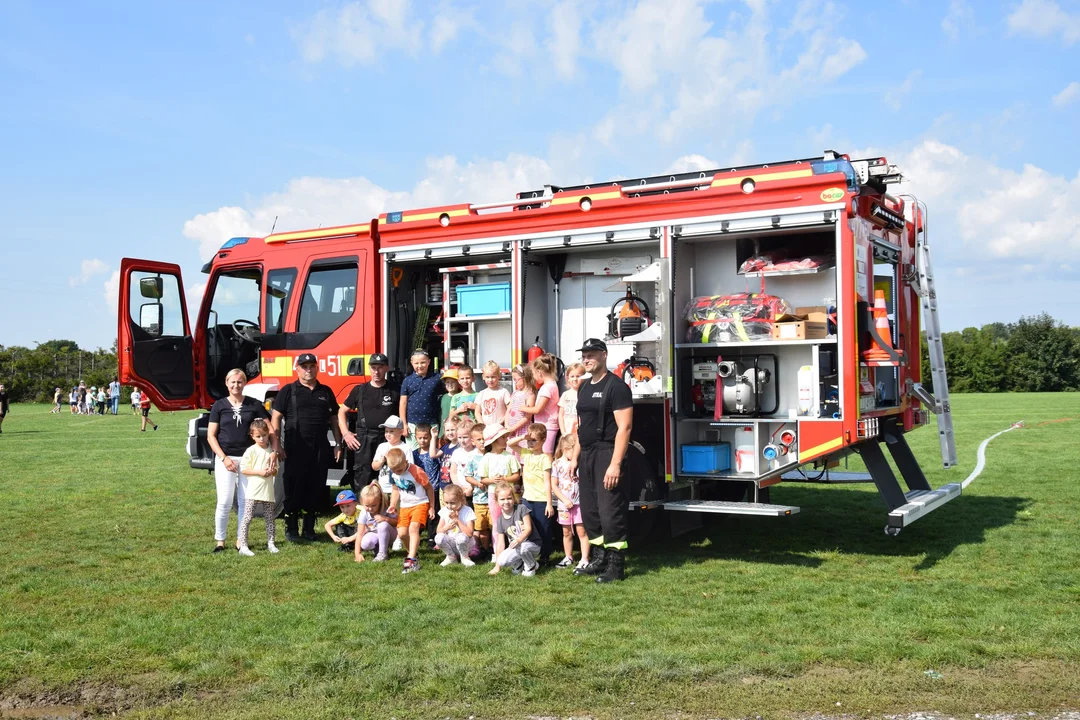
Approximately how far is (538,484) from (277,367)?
4.09 metres

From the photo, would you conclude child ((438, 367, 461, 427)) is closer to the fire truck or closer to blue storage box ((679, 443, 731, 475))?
the fire truck

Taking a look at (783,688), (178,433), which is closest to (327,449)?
(783,688)

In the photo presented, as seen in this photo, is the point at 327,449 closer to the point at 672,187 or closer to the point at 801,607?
the point at 672,187

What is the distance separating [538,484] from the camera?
8.23m

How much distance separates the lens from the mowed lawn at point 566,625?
497 cm

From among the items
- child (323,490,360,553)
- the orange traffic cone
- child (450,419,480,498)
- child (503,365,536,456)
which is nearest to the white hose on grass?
the orange traffic cone

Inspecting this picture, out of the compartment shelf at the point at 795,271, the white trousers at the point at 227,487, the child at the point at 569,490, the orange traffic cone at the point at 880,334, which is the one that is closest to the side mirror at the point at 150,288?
the white trousers at the point at 227,487

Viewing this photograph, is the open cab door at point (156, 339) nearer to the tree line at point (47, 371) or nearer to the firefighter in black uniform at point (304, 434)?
the firefighter in black uniform at point (304, 434)

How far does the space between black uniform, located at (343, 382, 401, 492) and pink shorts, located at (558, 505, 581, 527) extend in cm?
206

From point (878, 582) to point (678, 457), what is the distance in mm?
1826

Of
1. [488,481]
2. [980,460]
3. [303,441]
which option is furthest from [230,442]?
[980,460]

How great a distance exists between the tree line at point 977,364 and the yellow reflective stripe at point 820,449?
154 feet

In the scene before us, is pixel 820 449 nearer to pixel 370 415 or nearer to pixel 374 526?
pixel 374 526

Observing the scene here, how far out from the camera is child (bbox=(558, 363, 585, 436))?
820cm
